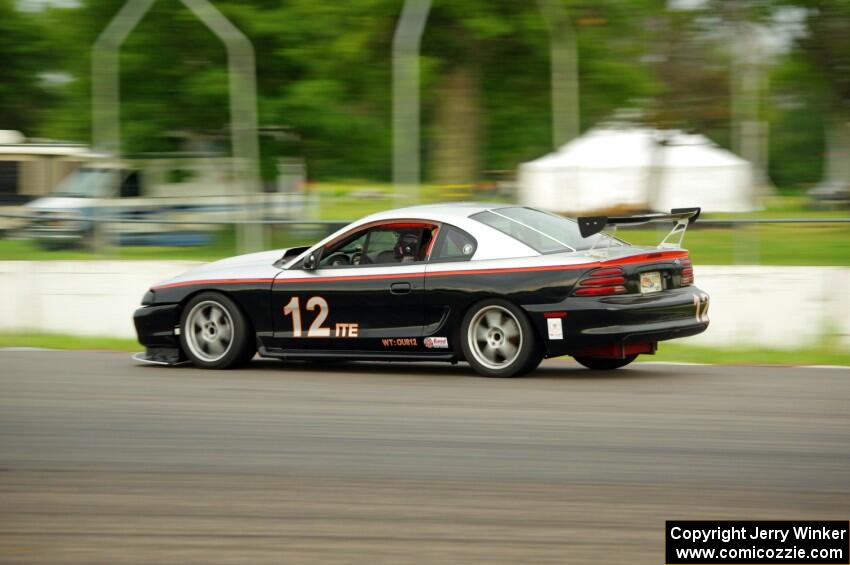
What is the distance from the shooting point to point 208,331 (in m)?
10.5

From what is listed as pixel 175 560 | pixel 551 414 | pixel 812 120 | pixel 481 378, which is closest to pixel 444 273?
pixel 481 378

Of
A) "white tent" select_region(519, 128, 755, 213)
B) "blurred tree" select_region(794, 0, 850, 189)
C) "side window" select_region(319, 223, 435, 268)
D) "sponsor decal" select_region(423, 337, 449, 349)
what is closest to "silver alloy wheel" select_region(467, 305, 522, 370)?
"sponsor decal" select_region(423, 337, 449, 349)

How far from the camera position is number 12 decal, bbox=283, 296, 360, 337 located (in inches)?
390

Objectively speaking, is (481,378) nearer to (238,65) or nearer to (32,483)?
(32,483)

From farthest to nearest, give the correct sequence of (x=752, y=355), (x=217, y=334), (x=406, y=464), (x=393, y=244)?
(x=752, y=355), (x=217, y=334), (x=393, y=244), (x=406, y=464)

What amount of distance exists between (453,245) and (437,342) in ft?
2.45

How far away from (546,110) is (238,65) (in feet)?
17.6

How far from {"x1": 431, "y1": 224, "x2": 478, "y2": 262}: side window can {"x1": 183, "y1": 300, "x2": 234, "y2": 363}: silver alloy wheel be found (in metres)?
1.88

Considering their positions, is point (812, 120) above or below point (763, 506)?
above

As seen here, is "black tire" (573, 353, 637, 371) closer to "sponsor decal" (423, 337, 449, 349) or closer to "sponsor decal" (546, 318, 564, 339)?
"sponsor decal" (546, 318, 564, 339)

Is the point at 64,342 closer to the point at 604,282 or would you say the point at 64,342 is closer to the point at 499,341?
the point at 499,341

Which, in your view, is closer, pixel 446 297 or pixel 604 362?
pixel 446 297

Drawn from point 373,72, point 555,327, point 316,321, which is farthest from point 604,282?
point 373,72

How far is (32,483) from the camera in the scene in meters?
6.06
